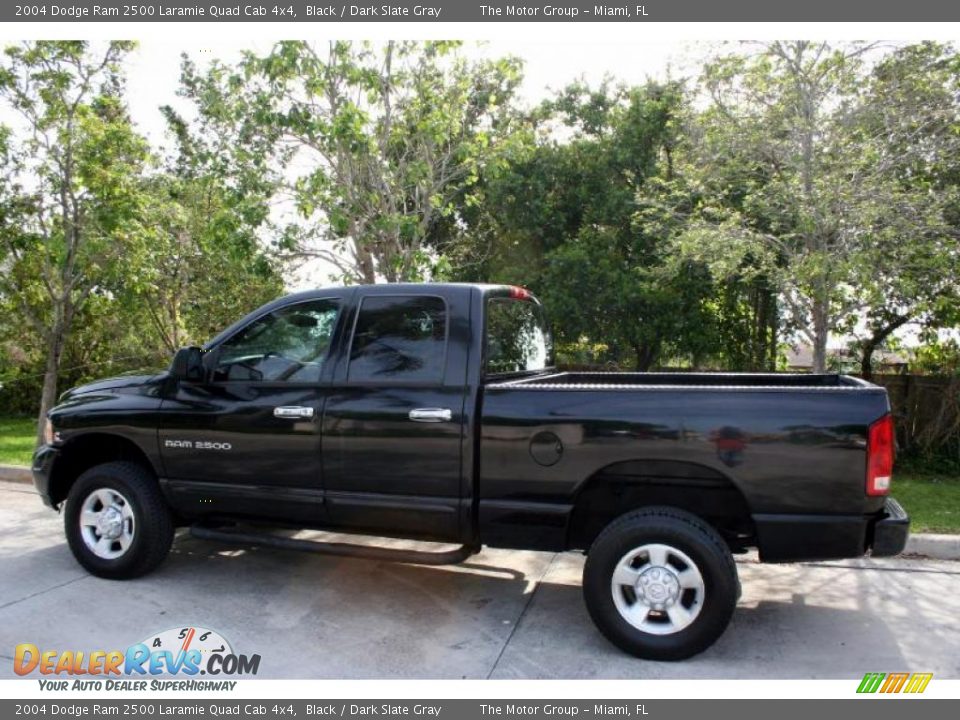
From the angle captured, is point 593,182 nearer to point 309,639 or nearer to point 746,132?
point 746,132

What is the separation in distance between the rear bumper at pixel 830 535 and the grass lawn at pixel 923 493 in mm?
2741

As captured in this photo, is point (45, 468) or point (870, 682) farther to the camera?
point (45, 468)

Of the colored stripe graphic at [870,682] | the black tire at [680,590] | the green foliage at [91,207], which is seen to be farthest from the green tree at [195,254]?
the colored stripe graphic at [870,682]

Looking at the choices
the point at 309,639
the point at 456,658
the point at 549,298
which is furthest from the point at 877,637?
the point at 549,298

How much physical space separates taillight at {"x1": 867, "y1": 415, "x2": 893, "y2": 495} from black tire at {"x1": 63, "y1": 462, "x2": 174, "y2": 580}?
4286 mm

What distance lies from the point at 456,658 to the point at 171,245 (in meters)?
9.24

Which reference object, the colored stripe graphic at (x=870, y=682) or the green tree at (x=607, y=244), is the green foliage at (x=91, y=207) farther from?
the colored stripe graphic at (x=870, y=682)

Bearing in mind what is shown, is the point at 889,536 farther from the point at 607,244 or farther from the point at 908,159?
the point at 607,244

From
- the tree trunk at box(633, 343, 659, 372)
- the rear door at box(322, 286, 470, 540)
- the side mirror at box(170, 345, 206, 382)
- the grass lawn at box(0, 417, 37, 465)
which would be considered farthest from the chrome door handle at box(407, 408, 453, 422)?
the tree trunk at box(633, 343, 659, 372)

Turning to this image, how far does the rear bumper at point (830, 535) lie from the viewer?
3.70 meters

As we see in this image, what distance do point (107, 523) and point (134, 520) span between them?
24 centimetres

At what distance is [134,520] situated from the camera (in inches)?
195

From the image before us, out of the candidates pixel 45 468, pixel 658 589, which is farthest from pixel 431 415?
pixel 45 468

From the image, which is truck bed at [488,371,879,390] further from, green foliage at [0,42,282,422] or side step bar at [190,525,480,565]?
green foliage at [0,42,282,422]
